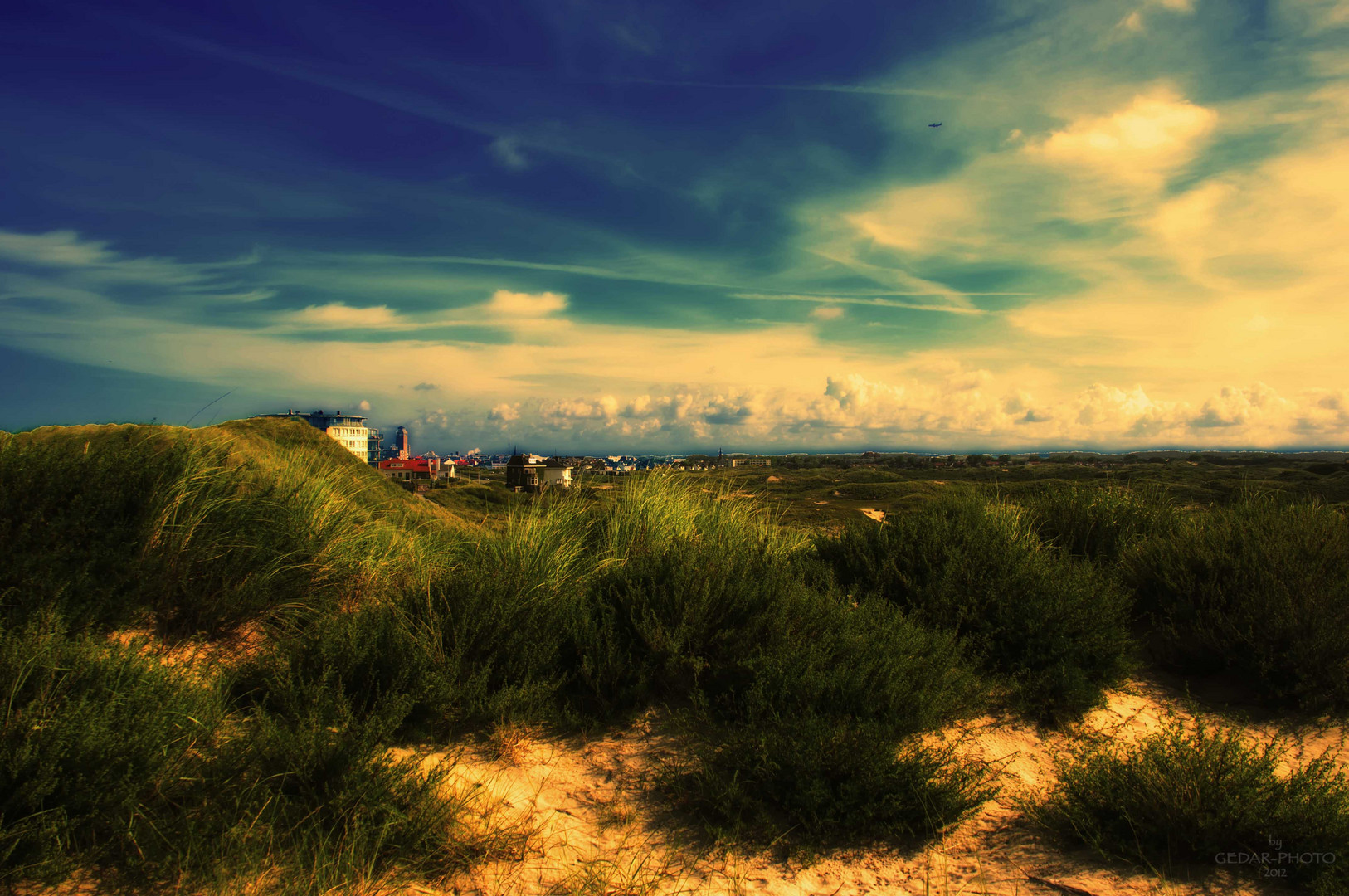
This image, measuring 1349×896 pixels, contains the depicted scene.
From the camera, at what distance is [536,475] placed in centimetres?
1098

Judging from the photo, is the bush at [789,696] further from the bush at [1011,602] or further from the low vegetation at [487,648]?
the bush at [1011,602]

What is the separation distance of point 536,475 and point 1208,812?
9.37 metres

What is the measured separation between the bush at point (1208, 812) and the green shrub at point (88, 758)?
175 inches

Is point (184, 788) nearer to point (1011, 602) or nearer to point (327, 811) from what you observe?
point (327, 811)

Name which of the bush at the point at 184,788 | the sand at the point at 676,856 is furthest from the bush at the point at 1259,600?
the bush at the point at 184,788

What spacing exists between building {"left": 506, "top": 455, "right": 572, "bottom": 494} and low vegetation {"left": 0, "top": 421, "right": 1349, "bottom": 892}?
1.23m

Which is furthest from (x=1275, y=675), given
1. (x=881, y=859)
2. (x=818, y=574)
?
(x=881, y=859)

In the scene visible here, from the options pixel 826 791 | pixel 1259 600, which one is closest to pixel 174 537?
pixel 826 791

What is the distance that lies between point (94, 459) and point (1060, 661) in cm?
753

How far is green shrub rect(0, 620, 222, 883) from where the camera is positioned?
8.41 feet

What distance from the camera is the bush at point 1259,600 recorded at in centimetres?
495

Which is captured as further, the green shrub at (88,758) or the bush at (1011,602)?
the bush at (1011,602)

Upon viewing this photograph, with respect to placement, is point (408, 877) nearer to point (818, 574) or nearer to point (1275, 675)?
point (818, 574)

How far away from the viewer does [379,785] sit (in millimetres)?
3066
